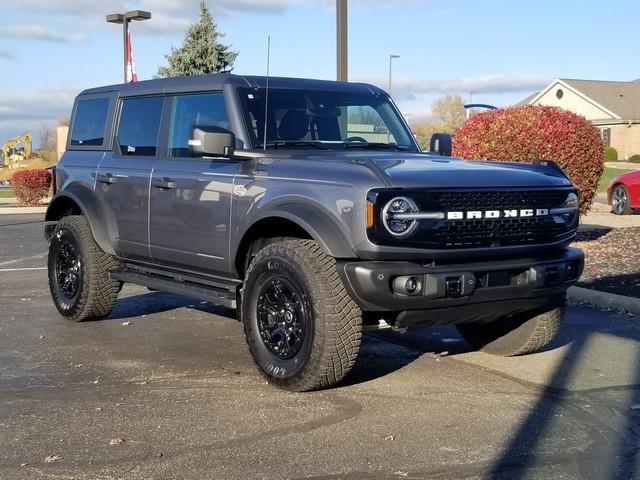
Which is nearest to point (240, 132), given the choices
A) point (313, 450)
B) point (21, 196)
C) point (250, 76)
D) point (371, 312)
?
point (250, 76)

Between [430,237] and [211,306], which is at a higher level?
[430,237]

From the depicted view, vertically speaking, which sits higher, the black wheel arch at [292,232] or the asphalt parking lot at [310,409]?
the black wheel arch at [292,232]

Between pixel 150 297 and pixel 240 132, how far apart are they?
3.56 m

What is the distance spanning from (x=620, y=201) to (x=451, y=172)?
14.3m

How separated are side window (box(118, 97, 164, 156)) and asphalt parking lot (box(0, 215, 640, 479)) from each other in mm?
1571

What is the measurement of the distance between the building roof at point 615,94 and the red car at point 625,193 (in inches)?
1544

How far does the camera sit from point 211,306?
8.41 metres

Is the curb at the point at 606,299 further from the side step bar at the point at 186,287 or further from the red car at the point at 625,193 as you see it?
the red car at the point at 625,193

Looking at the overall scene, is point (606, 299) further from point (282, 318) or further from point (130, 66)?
point (130, 66)

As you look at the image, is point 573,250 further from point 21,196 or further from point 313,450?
point 21,196

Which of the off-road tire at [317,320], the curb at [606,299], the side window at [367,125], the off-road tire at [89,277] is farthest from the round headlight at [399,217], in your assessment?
the curb at [606,299]

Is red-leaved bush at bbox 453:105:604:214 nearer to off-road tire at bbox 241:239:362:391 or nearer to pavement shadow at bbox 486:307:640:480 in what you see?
pavement shadow at bbox 486:307:640:480

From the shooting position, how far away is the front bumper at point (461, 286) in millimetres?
4781

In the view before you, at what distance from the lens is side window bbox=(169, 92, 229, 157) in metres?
6.19
